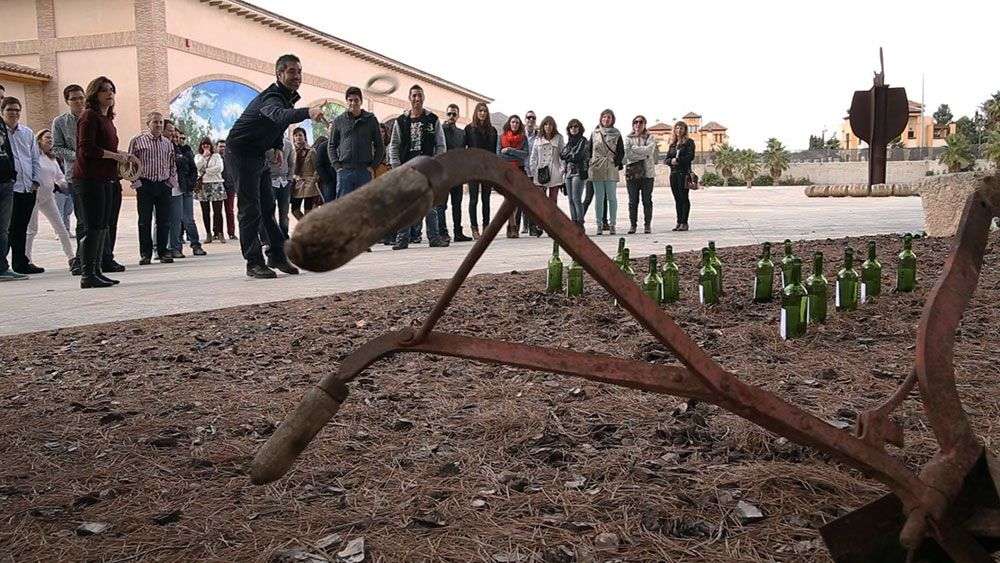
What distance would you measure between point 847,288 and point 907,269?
80 centimetres

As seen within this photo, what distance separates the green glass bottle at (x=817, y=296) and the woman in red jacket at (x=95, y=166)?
227 inches

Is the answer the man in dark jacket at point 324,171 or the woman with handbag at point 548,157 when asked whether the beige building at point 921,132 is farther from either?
the man in dark jacket at point 324,171

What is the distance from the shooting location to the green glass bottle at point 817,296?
4.58 metres

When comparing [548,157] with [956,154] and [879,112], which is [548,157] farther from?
[956,154]

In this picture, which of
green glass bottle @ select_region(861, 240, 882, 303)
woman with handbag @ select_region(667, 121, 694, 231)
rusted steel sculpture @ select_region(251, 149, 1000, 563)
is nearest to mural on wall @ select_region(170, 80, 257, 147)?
woman with handbag @ select_region(667, 121, 694, 231)

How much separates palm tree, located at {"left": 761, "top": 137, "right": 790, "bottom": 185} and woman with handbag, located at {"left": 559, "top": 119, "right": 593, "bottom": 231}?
56595 mm

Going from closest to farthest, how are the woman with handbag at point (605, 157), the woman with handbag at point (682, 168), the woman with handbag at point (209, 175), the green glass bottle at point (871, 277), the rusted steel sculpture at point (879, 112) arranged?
the green glass bottle at point (871, 277) < the woman with handbag at point (605, 157) < the woman with handbag at point (682, 168) < the woman with handbag at point (209, 175) < the rusted steel sculpture at point (879, 112)

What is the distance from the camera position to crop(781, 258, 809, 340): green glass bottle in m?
4.15

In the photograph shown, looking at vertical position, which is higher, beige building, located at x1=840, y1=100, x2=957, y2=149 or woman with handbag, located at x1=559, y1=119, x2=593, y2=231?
beige building, located at x1=840, y1=100, x2=957, y2=149

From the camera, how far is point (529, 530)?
2096 mm

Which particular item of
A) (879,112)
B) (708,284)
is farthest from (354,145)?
(879,112)

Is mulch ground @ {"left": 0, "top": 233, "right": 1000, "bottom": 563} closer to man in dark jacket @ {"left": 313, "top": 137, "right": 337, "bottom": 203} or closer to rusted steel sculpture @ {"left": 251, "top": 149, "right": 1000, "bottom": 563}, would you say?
rusted steel sculpture @ {"left": 251, "top": 149, "right": 1000, "bottom": 563}

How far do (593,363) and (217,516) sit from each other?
136 centimetres

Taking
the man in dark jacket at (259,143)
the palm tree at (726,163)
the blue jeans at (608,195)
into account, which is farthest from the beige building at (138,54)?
the palm tree at (726,163)
